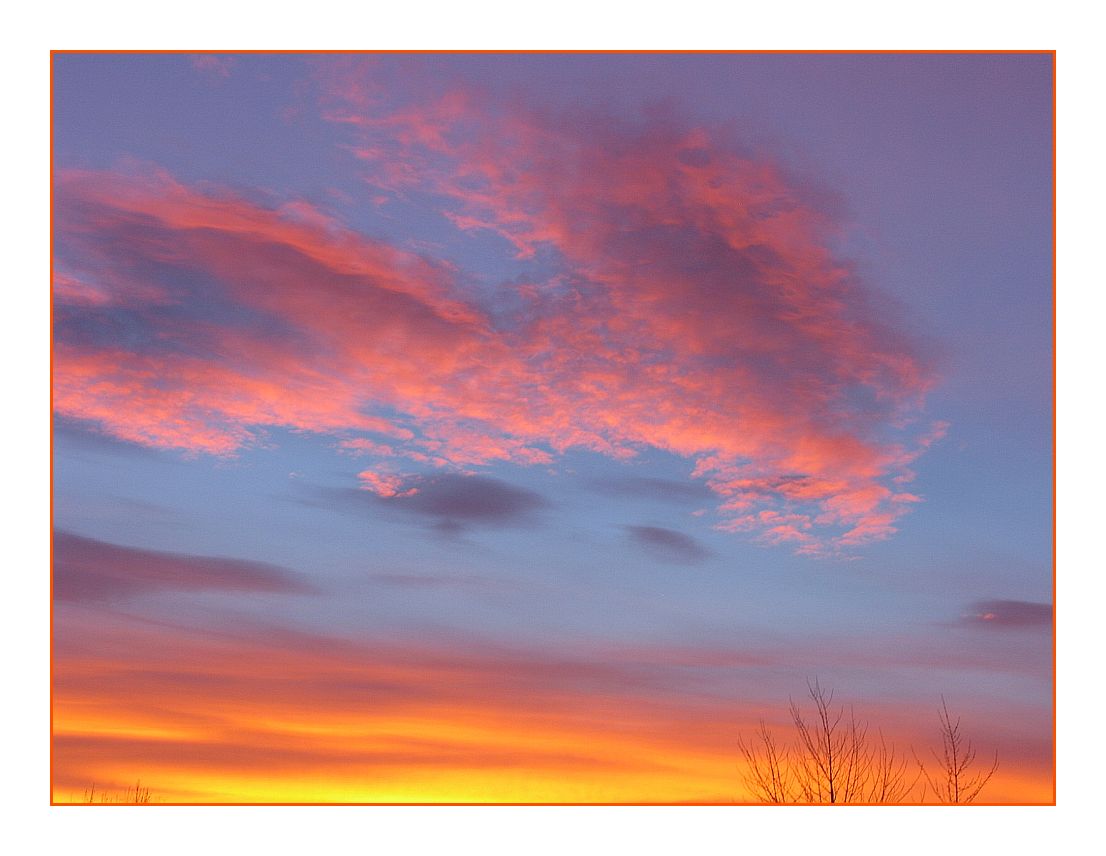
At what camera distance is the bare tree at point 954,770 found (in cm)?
907

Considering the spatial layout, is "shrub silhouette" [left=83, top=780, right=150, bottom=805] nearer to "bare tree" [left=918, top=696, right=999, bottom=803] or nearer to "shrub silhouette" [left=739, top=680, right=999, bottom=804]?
"shrub silhouette" [left=739, top=680, right=999, bottom=804]

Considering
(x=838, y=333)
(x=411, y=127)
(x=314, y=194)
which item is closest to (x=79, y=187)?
(x=314, y=194)

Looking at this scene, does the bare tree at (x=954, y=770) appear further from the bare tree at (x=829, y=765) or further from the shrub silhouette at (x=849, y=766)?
the bare tree at (x=829, y=765)

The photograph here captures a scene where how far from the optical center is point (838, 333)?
979cm

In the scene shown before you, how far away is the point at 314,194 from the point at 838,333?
491 cm

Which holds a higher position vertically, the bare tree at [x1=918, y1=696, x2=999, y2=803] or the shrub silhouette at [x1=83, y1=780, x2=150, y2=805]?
the bare tree at [x1=918, y1=696, x2=999, y2=803]

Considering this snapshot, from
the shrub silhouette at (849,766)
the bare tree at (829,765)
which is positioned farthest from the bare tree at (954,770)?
the bare tree at (829,765)

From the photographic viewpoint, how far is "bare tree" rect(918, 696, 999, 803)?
357 inches

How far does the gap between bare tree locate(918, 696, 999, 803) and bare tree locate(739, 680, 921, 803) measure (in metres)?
0.19

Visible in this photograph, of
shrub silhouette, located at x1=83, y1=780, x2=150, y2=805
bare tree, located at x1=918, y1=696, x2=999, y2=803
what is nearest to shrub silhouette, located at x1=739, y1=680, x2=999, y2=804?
bare tree, located at x1=918, y1=696, x2=999, y2=803

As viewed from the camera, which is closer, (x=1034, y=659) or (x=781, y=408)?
(x=1034, y=659)

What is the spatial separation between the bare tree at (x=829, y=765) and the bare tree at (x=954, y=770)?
194 millimetres

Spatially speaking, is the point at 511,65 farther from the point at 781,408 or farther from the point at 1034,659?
the point at 1034,659
